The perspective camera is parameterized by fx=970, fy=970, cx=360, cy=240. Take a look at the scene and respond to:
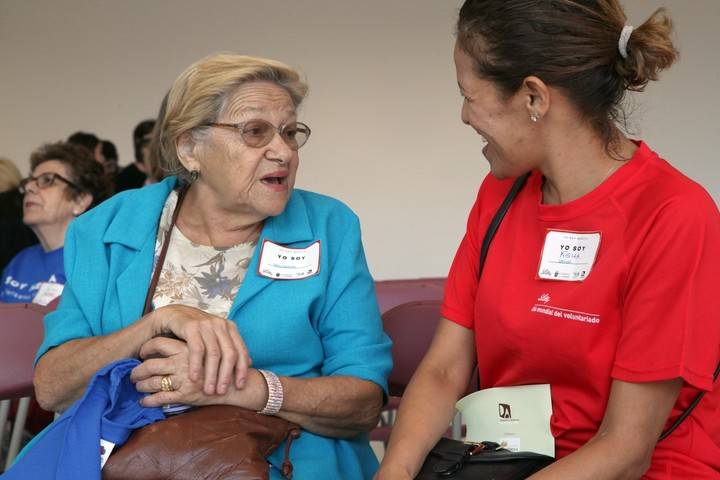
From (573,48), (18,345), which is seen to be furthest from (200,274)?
(573,48)

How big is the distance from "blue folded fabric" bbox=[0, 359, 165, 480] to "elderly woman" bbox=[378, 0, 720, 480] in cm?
58

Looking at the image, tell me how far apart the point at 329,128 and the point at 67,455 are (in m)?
4.85

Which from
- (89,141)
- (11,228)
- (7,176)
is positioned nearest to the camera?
(11,228)

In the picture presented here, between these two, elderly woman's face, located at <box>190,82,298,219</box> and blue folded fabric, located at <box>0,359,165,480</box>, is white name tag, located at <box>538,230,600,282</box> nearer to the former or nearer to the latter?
elderly woman's face, located at <box>190,82,298,219</box>

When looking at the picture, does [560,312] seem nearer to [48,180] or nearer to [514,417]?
[514,417]

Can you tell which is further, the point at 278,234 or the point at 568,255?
the point at 278,234

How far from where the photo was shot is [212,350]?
84.7 inches

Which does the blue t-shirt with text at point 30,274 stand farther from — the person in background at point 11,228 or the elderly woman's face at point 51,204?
the person in background at point 11,228

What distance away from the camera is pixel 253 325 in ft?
7.98

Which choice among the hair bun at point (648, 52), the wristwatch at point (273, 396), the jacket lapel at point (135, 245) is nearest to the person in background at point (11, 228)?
the jacket lapel at point (135, 245)

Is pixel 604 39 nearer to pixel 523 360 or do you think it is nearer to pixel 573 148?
pixel 573 148

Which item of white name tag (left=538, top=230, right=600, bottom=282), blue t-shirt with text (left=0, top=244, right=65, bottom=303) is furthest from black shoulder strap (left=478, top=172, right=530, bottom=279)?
blue t-shirt with text (left=0, top=244, right=65, bottom=303)

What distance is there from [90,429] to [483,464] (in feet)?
2.73

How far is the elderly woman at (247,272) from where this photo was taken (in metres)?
2.35
